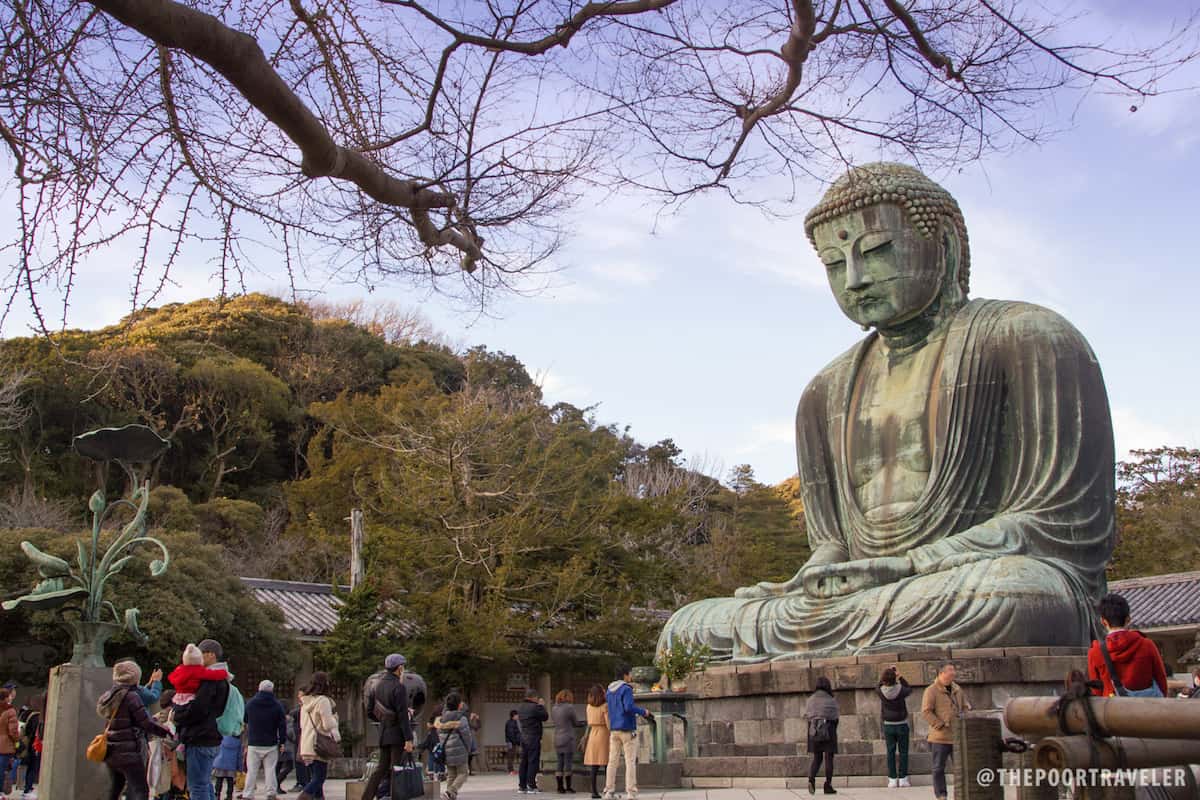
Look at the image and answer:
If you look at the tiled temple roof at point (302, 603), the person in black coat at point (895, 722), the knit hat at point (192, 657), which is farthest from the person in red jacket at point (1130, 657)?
the tiled temple roof at point (302, 603)

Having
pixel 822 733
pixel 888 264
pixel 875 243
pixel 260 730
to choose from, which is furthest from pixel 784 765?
pixel 875 243

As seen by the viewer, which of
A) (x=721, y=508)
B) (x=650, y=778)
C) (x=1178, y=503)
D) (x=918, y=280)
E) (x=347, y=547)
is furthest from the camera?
(x=721, y=508)

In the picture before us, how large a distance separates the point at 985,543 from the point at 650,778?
357cm

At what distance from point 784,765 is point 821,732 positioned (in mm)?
1077

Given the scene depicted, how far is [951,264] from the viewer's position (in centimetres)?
1274

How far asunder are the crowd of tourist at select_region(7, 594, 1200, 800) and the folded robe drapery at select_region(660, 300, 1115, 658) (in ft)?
2.54

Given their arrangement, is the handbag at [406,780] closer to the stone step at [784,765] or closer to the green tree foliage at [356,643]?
the stone step at [784,765]

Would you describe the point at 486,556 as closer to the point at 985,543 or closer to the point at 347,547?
the point at 347,547

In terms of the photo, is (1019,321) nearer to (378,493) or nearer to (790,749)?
(790,749)

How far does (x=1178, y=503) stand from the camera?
28.5 m

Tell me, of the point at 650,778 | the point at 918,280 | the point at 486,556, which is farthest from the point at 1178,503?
the point at 650,778

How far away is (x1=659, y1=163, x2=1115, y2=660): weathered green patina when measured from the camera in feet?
34.9

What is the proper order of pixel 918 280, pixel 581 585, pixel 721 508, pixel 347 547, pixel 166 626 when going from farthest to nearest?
pixel 721 508, pixel 347 547, pixel 581 585, pixel 166 626, pixel 918 280

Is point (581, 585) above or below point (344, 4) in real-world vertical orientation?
below
